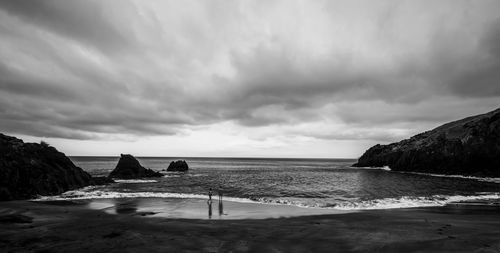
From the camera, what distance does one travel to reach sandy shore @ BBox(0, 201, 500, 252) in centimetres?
1220

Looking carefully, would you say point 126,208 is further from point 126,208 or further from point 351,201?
point 351,201

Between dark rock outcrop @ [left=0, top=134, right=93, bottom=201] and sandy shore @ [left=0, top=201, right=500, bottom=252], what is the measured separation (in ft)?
52.5

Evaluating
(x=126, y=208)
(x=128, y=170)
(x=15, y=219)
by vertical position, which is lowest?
(x=126, y=208)

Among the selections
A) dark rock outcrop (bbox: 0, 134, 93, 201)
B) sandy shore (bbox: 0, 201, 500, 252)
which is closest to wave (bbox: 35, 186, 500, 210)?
dark rock outcrop (bbox: 0, 134, 93, 201)

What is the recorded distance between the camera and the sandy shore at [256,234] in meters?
12.2

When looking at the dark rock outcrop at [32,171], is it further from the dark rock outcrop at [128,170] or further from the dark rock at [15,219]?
the dark rock outcrop at [128,170]

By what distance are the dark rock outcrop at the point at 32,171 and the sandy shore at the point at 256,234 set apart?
16.0 metres

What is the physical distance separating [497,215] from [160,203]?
102 feet

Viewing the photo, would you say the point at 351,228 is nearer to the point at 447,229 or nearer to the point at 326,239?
the point at 326,239

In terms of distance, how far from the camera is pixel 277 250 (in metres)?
12.0

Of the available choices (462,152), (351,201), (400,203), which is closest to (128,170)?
(351,201)

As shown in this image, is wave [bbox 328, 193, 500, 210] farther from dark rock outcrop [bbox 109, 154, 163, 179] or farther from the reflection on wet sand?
dark rock outcrop [bbox 109, 154, 163, 179]

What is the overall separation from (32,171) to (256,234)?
1416 inches

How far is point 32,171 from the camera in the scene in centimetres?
3462
